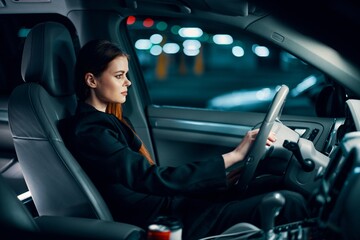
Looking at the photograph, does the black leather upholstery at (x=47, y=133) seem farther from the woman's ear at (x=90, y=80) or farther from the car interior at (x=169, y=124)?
the woman's ear at (x=90, y=80)

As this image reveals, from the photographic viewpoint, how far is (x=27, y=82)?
8.81 feet

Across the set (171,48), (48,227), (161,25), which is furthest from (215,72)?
(48,227)

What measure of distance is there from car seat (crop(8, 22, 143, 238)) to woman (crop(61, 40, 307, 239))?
10 cm

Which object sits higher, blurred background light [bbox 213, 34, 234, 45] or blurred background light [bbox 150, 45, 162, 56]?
blurred background light [bbox 150, 45, 162, 56]

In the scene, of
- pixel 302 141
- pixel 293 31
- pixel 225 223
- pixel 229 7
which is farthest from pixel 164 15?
pixel 225 223

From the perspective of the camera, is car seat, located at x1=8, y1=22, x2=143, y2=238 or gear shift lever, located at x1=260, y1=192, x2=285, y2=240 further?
car seat, located at x1=8, y1=22, x2=143, y2=238

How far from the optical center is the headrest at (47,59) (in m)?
2.66

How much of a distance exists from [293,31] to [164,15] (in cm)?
85

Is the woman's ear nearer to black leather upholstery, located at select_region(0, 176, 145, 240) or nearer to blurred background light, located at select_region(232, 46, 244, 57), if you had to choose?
black leather upholstery, located at select_region(0, 176, 145, 240)

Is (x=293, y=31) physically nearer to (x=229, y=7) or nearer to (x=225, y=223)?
(x=229, y=7)

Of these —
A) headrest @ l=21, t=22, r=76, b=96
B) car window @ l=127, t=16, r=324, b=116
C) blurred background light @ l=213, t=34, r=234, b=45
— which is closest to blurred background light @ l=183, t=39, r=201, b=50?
car window @ l=127, t=16, r=324, b=116

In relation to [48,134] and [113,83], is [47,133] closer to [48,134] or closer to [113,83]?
[48,134]

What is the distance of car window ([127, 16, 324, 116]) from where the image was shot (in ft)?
28.3

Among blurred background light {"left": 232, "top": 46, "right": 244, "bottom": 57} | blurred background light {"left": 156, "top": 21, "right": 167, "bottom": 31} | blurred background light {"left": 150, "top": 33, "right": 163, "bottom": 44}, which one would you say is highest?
blurred background light {"left": 156, "top": 21, "right": 167, "bottom": 31}
